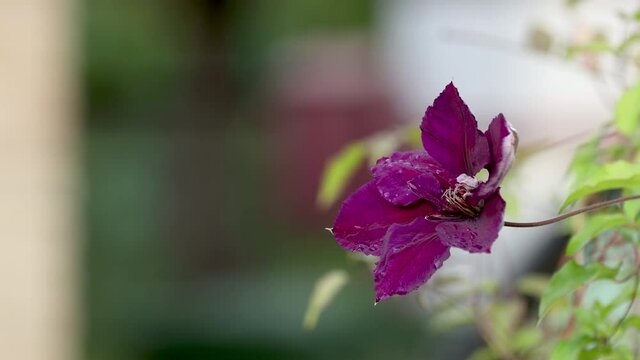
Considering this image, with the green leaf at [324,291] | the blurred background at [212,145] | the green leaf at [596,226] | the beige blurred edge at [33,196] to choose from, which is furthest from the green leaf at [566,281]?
the beige blurred edge at [33,196]

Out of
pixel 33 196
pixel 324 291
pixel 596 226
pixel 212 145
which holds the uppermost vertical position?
pixel 596 226

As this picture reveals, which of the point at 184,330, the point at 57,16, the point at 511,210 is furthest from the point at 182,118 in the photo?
the point at 511,210

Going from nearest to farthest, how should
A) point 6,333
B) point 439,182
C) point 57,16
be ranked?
point 439,182
point 6,333
point 57,16

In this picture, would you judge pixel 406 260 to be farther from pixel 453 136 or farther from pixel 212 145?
pixel 212 145

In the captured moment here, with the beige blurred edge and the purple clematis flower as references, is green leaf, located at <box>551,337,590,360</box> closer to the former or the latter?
the purple clematis flower

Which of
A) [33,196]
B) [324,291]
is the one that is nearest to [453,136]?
[324,291]

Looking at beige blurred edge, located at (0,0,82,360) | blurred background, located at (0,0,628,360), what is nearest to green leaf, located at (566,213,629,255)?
blurred background, located at (0,0,628,360)

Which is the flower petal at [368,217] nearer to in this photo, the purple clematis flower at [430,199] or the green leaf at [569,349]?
the purple clematis flower at [430,199]

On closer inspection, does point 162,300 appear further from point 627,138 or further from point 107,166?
point 627,138
